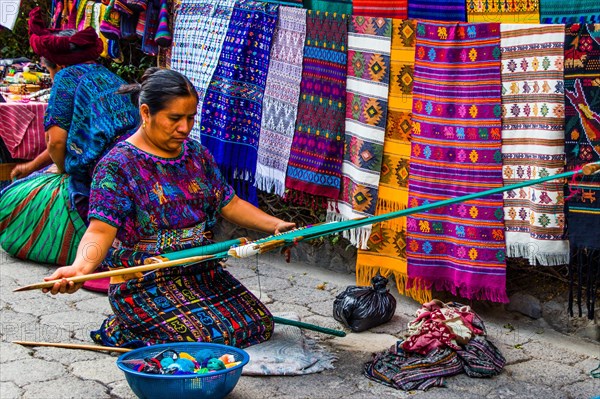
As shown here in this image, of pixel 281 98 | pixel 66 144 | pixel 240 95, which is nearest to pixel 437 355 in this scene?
pixel 281 98

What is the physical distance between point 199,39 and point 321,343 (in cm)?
274

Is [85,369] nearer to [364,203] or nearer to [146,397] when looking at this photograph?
[146,397]

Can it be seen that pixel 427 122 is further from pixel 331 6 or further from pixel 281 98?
pixel 281 98

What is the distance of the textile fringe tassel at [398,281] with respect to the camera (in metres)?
5.25

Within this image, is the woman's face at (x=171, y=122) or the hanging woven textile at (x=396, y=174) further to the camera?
the hanging woven textile at (x=396, y=174)

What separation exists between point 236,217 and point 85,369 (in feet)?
3.50

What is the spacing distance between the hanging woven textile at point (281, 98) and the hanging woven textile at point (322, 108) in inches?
2.3

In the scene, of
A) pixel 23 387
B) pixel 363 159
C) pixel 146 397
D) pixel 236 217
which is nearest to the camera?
pixel 146 397

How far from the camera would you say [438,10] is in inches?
192

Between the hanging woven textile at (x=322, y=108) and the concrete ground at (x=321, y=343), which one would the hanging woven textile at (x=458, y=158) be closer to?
the concrete ground at (x=321, y=343)

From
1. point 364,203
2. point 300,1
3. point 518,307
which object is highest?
point 300,1

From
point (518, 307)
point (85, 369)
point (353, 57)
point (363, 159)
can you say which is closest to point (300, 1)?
point (353, 57)

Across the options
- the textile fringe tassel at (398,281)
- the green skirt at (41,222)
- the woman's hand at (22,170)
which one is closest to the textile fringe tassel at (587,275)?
the textile fringe tassel at (398,281)

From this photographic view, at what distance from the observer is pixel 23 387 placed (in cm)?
403
